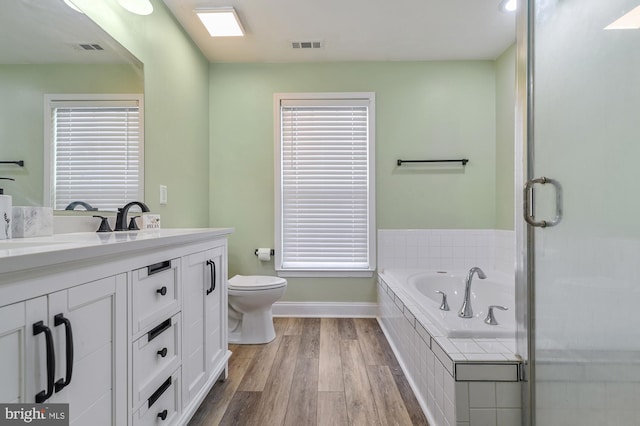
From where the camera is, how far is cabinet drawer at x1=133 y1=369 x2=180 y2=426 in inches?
39.4

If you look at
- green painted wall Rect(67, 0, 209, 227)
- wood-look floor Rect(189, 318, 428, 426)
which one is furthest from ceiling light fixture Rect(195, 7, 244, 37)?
wood-look floor Rect(189, 318, 428, 426)

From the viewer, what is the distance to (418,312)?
169 cm

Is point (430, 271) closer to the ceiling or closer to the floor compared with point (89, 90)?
closer to the floor

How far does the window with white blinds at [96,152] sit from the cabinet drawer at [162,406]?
3.03 ft

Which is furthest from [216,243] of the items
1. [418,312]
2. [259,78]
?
[259,78]

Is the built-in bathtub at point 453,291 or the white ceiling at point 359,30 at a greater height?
the white ceiling at point 359,30

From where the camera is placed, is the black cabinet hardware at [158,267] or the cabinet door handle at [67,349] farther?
the black cabinet hardware at [158,267]

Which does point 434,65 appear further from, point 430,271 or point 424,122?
point 430,271

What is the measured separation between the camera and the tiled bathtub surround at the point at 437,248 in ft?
9.26

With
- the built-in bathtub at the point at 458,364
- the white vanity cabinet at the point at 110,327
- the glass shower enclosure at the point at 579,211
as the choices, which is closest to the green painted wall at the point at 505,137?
the built-in bathtub at the point at 458,364

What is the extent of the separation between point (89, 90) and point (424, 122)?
250 cm

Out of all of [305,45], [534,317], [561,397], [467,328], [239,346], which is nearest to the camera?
[561,397]

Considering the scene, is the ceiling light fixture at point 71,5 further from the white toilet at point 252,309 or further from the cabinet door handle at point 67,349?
the white toilet at point 252,309

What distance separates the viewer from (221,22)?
2.24 m
